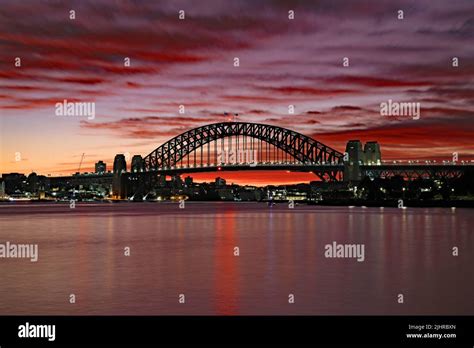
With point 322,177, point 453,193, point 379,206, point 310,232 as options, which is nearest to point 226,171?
point 322,177

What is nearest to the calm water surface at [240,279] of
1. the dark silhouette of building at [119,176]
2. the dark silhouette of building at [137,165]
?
the dark silhouette of building at [119,176]

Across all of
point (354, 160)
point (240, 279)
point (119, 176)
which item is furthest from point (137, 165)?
point (240, 279)

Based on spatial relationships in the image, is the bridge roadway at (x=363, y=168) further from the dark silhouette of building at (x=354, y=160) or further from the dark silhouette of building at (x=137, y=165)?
the dark silhouette of building at (x=137, y=165)

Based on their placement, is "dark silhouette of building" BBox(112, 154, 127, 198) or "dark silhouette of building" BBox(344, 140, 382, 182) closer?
"dark silhouette of building" BBox(344, 140, 382, 182)

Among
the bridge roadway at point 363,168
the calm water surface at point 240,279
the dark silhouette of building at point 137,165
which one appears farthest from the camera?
the dark silhouette of building at point 137,165
